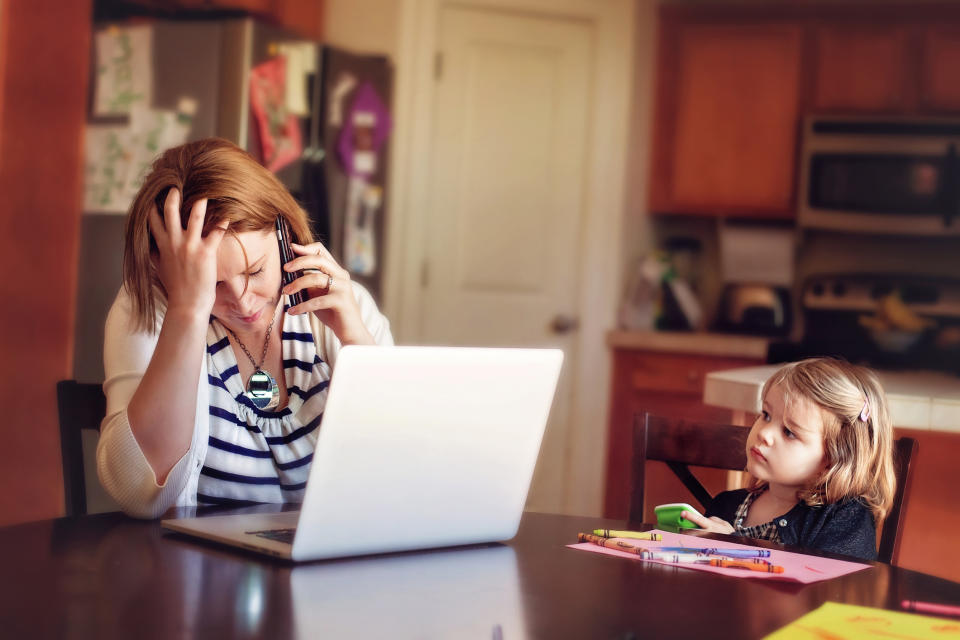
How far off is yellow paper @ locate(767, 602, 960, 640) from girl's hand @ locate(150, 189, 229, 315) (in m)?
0.73

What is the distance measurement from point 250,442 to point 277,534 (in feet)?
1.13

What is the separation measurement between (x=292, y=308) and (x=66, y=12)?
192 centimetres

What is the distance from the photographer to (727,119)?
406cm

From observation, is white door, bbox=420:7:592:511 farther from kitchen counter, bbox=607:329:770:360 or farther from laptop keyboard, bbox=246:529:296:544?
laptop keyboard, bbox=246:529:296:544

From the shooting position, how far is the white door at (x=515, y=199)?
3977 mm

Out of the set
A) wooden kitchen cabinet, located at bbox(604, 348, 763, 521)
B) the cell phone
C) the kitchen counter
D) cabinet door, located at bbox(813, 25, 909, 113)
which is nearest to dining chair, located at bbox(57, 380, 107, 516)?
the cell phone

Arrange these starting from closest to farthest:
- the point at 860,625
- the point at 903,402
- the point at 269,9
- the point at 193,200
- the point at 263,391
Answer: the point at 860,625 → the point at 193,200 → the point at 263,391 → the point at 903,402 → the point at 269,9

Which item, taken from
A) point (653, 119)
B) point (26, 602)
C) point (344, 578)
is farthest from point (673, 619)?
point (653, 119)

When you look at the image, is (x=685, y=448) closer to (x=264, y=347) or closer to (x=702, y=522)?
(x=702, y=522)

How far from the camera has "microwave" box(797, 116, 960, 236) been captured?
376 centimetres

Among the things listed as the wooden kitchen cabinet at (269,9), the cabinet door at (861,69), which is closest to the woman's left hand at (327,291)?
the wooden kitchen cabinet at (269,9)

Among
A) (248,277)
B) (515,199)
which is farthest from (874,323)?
(248,277)

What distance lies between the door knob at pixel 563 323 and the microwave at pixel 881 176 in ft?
3.02

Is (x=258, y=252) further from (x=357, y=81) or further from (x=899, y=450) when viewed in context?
(x=357, y=81)
